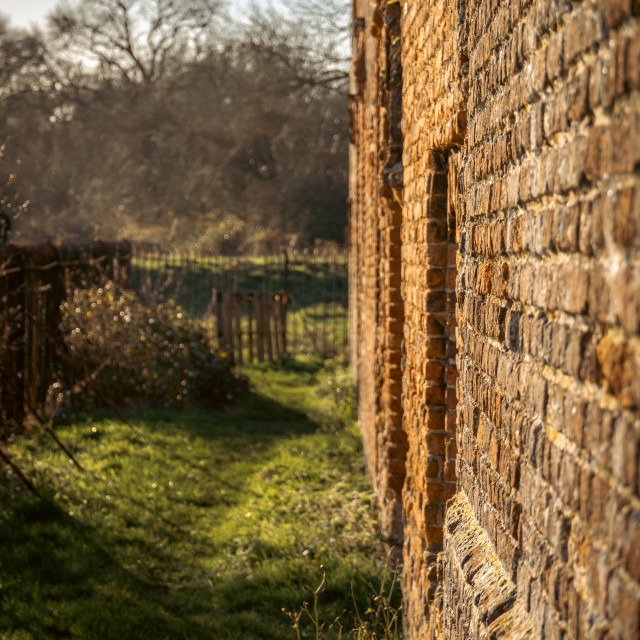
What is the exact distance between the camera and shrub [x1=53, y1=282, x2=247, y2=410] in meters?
8.27

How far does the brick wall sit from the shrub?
5.83m

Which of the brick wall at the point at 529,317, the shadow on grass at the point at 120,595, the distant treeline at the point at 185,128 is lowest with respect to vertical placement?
the shadow on grass at the point at 120,595

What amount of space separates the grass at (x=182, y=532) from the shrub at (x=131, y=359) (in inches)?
29.6

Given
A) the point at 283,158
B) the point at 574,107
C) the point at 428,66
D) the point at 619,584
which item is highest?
the point at 283,158

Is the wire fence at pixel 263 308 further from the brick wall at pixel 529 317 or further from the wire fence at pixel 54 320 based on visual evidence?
the brick wall at pixel 529 317

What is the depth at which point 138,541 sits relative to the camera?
4.95m

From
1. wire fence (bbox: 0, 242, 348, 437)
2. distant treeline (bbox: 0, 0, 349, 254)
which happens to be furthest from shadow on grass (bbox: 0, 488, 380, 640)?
distant treeline (bbox: 0, 0, 349, 254)

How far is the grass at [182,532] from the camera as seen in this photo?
392 centimetres

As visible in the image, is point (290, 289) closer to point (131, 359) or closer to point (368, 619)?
point (131, 359)

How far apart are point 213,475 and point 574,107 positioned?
568 centimetres

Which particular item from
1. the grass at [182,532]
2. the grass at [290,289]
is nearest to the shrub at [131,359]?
the grass at [182,532]

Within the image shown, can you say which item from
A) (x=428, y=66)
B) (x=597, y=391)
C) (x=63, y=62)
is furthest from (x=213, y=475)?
(x=63, y=62)

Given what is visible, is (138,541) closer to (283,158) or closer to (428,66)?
(428,66)

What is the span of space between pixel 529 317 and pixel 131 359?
24.7 feet
